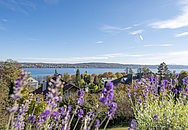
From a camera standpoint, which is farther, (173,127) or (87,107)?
(87,107)

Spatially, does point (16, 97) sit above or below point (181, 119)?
above

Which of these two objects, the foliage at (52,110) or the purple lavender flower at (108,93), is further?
the purple lavender flower at (108,93)

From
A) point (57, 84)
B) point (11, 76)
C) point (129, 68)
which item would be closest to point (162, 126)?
point (57, 84)

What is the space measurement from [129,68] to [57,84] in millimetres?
88215

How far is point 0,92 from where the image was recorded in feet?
17.1

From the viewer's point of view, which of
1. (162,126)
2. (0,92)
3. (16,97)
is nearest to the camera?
(16,97)

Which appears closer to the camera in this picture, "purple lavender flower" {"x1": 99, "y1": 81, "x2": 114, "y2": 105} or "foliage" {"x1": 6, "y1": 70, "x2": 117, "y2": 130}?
"foliage" {"x1": 6, "y1": 70, "x2": 117, "y2": 130}

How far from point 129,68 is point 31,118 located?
286 feet

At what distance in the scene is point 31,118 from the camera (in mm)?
2586

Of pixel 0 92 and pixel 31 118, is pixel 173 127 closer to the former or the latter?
pixel 31 118

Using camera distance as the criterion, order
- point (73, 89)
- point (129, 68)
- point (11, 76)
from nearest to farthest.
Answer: point (11, 76)
point (73, 89)
point (129, 68)

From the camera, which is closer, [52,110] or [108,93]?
[52,110]

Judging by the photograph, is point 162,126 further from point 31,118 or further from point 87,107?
point 87,107

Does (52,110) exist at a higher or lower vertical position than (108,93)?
lower
